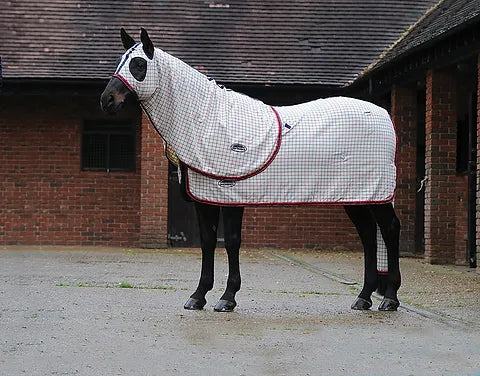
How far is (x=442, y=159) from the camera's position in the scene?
15.5 meters

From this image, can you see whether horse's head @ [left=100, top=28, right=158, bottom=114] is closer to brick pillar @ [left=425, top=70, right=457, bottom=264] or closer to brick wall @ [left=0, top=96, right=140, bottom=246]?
brick pillar @ [left=425, top=70, right=457, bottom=264]

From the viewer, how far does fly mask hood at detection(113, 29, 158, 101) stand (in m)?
8.12

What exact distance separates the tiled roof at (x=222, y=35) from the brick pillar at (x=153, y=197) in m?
1.78

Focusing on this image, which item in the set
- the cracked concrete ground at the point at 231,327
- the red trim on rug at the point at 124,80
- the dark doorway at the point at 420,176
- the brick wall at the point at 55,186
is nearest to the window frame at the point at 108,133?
the brick wall at the point at 55,186

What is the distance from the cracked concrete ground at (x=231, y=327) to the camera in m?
6.02

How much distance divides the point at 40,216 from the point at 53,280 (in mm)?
8755

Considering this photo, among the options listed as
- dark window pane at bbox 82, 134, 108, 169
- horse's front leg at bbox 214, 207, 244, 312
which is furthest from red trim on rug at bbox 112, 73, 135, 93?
dark window pane at bbox 82, 134, 108, 169

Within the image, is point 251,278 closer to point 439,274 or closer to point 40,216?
point 439,274

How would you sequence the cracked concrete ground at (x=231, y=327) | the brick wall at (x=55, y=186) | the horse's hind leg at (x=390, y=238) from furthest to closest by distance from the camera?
the brick wall at (x=55, y=186)
the horse's hind leg at (x=390, y=238)
the cracked concrete ground at (x=231, y=327)

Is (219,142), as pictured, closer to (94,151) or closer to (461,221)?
(461,221)

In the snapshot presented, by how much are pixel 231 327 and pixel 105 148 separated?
42.9ft

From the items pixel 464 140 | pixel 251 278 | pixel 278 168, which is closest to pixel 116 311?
pixel 278 168

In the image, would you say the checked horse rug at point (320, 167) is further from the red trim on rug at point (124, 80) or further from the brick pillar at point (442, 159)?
the brick pillar at point (442, 159)

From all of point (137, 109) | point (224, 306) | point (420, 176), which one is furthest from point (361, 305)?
point (137, 109)
